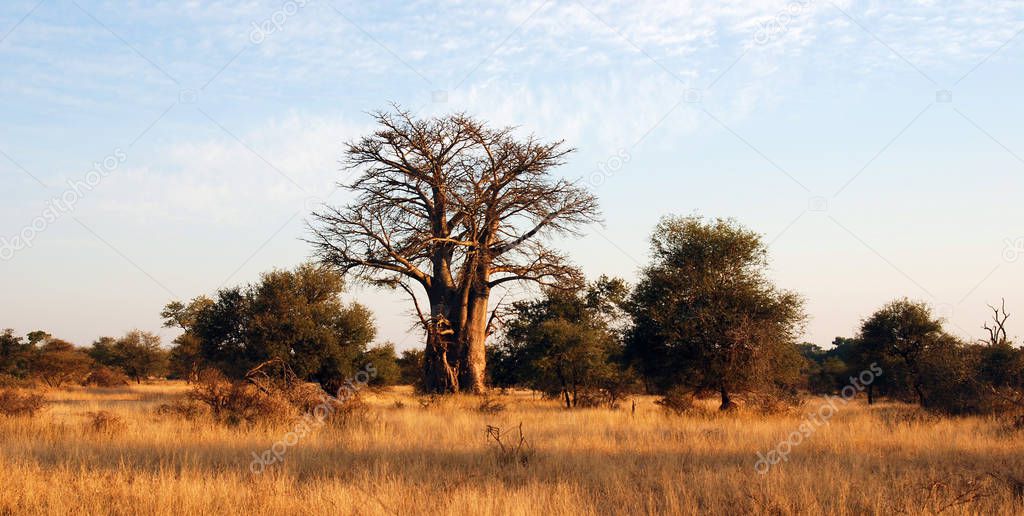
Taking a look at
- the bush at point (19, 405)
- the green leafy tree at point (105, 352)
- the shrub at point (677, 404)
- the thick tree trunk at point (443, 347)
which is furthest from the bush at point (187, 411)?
the green leafy tree at point (105, 352)

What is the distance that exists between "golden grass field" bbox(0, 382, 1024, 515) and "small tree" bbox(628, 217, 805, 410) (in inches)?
168

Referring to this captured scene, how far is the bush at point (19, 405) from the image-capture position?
42.4 feet

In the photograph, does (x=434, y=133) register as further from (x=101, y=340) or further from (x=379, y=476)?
(x=101, y=340)

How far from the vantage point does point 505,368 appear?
2858 centimetres

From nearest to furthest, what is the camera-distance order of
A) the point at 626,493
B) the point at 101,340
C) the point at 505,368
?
the point at 626,493 → the point at 505,368 → the point at 101,340

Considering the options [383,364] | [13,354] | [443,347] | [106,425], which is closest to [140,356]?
[13,354]

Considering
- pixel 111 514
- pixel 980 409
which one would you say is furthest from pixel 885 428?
pixel 111 514

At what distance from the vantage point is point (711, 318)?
17844mm

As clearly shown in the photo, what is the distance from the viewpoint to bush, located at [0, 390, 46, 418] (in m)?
12.9

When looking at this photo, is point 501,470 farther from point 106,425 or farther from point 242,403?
point 106,425

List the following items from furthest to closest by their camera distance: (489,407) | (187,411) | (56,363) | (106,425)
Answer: (56,363), (489,407), (187,411), (106,425)

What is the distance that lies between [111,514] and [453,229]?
17.3 meters

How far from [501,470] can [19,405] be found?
32.3 ft

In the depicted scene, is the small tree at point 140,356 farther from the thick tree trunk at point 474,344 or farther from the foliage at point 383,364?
the thick tree trunk at point 474,344
